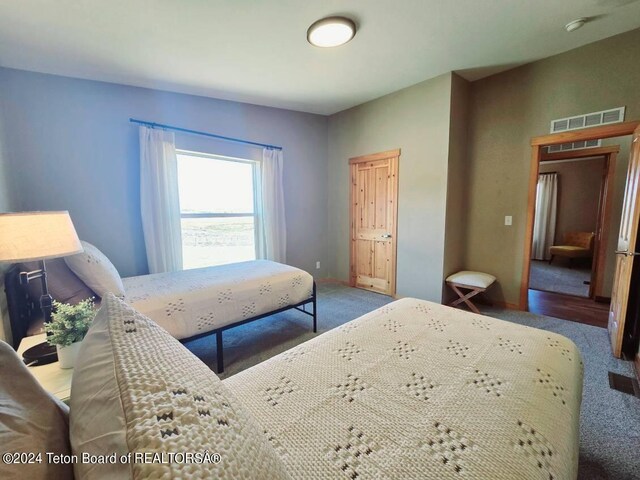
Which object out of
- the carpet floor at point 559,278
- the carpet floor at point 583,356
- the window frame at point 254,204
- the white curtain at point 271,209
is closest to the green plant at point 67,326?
the carpet floor at point 583,356

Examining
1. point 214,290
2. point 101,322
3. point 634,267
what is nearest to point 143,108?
point 214,290

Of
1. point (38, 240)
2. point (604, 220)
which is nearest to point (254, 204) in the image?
point (38, 240)

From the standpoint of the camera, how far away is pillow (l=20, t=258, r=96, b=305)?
1.81 metres

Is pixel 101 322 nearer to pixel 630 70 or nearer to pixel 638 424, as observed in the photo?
pixel 638 424

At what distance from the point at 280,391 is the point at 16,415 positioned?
2.28 ft

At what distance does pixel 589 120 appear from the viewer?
280 cm

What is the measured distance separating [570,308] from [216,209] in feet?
16.1

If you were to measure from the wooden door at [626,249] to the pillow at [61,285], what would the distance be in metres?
4.28

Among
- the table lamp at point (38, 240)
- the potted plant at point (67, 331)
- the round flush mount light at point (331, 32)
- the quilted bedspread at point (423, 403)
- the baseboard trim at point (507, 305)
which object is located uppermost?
the round flush mount light at point (331, 32)

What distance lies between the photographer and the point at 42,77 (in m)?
2.64

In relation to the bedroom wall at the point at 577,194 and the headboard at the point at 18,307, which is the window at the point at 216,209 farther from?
the bedroom wall at the point at 577,194

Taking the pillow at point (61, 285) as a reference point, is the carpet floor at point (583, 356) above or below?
below

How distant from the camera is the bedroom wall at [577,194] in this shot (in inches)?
235

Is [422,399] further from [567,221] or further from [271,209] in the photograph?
[567,221]
